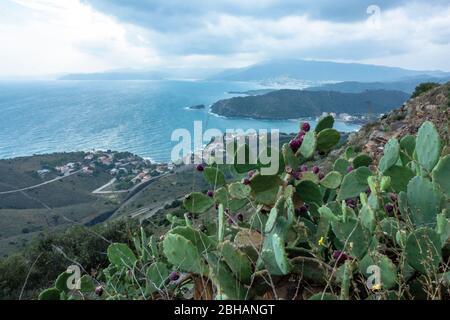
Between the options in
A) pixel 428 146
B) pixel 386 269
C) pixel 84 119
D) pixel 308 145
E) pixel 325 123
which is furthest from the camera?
pixel 84 119

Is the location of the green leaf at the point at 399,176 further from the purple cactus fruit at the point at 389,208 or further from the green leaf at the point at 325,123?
the green leaf at the point at 325,123

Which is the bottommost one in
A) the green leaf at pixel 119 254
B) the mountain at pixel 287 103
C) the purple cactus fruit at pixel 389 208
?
the mountain at pixel 287 103

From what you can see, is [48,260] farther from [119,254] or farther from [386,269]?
[386,269]

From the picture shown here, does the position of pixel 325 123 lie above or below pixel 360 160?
above

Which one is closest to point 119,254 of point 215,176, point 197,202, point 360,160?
point 197,202

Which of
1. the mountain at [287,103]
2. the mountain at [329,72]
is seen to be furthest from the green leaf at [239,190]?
the mountain at [329,72]
